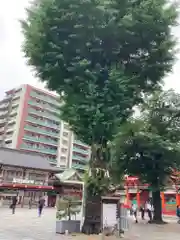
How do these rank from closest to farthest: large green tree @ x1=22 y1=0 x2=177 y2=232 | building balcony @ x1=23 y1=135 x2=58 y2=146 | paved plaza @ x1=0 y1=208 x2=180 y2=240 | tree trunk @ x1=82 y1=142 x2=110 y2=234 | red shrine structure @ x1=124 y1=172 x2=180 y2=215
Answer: paved plaza @ x1=0 y1=208 x2=180 y2=240, large green tree @ x1=22 y1=0 x2=177 y2=232, tree trunk @ x1=82 y1=142 x2=110 y2=234, red shrine structure @ x1=124 y1=172 x2=180 y2=215, building balcony @ x1=23 y1=135 x2=58 y2=146

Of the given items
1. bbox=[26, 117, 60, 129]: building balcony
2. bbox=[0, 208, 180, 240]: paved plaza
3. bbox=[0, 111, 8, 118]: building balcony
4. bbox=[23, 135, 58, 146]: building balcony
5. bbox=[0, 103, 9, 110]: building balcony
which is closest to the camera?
bbox=[0, 208, 180, 240]: paved plaza

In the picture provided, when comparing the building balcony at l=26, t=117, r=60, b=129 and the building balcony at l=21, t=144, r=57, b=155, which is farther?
the building balcony at l=26, t=117, r=60, b=129

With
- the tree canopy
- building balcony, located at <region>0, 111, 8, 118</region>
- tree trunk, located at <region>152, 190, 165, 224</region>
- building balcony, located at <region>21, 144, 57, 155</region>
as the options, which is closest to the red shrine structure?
tree trunk, located at <region>152, 190, 165, 224</region>

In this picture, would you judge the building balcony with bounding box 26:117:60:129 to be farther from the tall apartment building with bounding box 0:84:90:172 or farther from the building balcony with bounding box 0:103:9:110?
the building balcony with bounding box 0:103:9:110

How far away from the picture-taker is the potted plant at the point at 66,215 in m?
11.9

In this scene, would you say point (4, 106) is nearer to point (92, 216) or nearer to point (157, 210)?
point (157, 210)

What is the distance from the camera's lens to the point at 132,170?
20.8 m

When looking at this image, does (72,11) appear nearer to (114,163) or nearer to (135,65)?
(135,65)

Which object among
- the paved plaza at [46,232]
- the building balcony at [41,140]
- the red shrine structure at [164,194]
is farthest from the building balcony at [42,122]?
the paved plaza at [46,232]

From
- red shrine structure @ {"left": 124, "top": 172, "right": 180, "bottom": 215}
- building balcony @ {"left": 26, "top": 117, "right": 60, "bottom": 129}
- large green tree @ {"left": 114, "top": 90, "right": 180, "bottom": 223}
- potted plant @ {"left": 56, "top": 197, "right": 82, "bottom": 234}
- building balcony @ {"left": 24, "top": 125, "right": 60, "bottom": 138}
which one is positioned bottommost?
potted plant @ {"left": 56, "top": 197, "right": 82, "bottom": 234}

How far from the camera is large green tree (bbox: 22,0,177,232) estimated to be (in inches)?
454

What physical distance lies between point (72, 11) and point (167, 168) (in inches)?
564

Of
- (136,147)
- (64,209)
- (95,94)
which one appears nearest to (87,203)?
(64,209)

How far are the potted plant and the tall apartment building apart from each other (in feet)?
161
